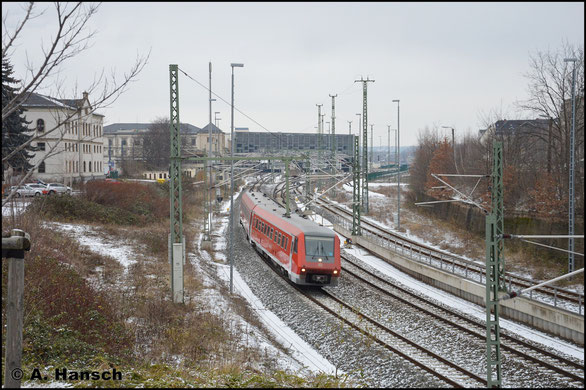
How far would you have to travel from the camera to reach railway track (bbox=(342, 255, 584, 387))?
42.9 ft

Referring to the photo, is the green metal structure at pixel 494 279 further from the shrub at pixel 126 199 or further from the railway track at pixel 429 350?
the shrub at pixel 126 199

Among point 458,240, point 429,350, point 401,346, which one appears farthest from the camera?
point 458,240

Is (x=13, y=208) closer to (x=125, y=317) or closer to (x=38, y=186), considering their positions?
(x=125, y=317)

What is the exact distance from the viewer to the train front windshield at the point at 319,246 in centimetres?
2066

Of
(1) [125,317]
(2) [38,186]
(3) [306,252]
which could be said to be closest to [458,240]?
(3) [306,252]

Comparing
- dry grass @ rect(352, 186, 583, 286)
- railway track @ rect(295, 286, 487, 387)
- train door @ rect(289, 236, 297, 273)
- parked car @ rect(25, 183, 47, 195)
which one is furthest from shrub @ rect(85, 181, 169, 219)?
railway track @ rect(295, 286, 487, 387)

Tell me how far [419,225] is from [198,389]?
34.7 m

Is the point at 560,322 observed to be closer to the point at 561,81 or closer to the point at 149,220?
the point at 561,81

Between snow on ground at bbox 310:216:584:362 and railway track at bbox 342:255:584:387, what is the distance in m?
0.70

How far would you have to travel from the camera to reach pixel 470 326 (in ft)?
54.7

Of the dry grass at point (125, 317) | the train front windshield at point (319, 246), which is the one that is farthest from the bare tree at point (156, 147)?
the train front windshield at point (319, 246)

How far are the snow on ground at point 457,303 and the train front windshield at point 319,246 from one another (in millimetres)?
4237

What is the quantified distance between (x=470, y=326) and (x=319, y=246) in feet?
21.2

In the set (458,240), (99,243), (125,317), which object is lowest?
(458,240)
